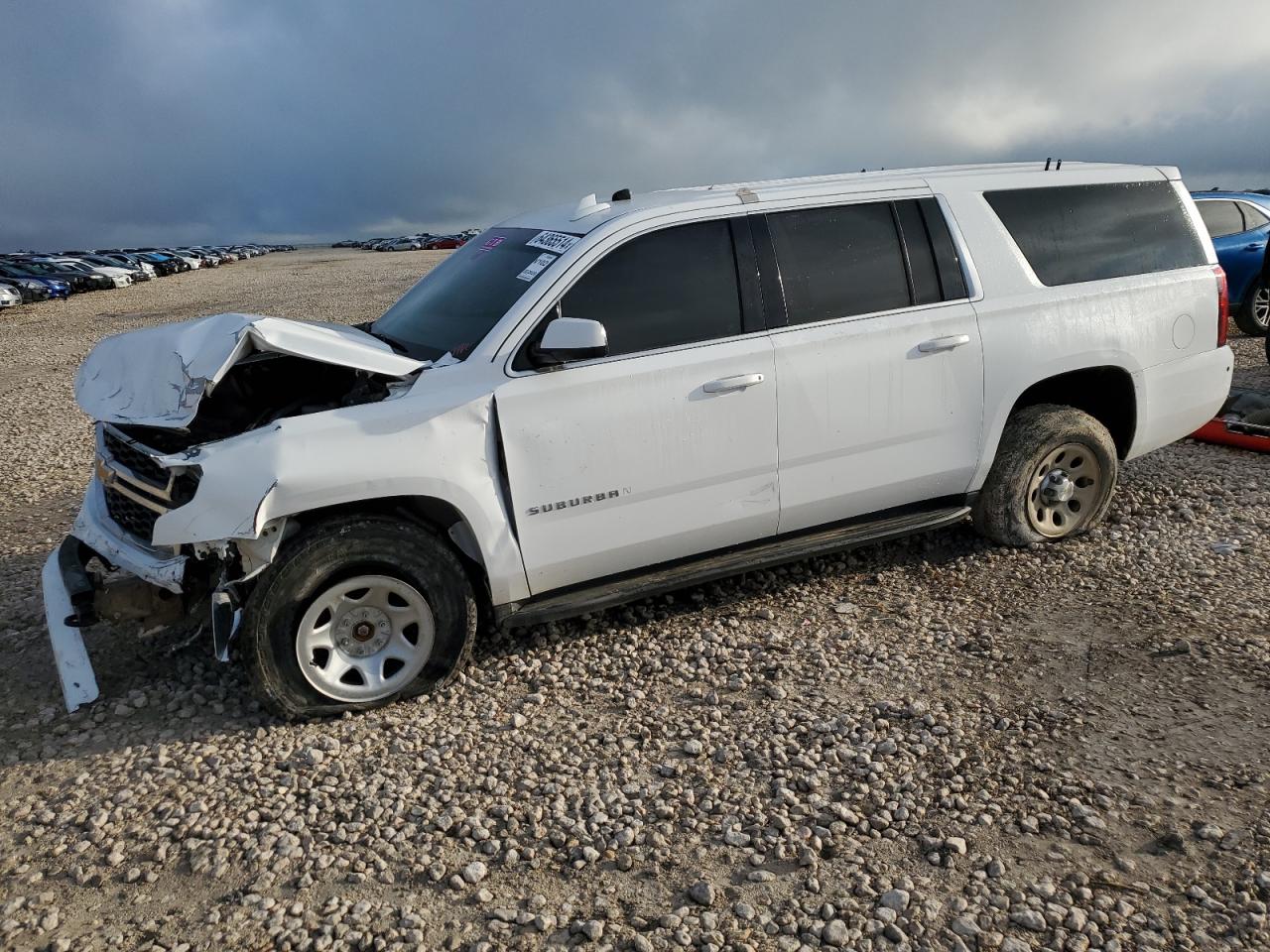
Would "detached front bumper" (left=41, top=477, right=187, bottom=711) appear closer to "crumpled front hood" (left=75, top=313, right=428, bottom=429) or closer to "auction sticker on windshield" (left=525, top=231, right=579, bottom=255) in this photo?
"crumpled front hood" (left=75, top=313, right=428, bottom=429)

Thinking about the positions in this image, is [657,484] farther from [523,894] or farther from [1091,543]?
[1091,543]

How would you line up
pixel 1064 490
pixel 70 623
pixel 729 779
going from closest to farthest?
pixel 729 779 → pixel 70 623 → pixel 1064 490

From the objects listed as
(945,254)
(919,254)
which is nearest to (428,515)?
(919,254)

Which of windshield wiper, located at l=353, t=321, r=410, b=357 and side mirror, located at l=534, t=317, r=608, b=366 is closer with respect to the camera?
side mirror, located at l=534, t=317, r=608, b=366

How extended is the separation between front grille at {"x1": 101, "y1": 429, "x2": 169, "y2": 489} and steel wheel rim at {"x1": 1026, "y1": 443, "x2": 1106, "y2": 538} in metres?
4.23

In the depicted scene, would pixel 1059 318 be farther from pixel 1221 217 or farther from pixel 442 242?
pixel 442 242

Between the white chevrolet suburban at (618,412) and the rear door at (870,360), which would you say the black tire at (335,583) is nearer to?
the white chevrolet suburban at (618,412)

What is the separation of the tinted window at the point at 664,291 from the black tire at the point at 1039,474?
1794 mm

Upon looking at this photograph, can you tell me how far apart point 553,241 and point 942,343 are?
1.91 meters

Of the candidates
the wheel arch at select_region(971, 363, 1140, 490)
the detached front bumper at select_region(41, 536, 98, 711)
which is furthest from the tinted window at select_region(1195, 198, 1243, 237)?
the detached front bumper at select_region(41, 536, 98, 711)

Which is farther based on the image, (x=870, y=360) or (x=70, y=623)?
(x=870, y=360)

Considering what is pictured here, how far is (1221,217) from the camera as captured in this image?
11000mm

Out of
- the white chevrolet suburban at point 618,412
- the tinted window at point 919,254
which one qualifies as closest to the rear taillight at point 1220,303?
the white chevrolet suburban at point 618,412

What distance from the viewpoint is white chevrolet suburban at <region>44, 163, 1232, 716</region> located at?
3.78 meters
